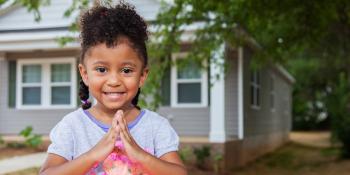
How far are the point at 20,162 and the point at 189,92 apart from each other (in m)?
5.02

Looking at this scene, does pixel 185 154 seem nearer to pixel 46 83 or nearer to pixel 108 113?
pixel 46 83

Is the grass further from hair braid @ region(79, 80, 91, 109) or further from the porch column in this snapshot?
hair braid @ region(79, 80, 91, 109)

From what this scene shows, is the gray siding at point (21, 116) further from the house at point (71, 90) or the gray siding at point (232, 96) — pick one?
the gray siding at point (232, 96)

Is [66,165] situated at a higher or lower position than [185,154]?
higher

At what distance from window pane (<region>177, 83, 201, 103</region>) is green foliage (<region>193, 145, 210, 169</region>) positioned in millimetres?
2346

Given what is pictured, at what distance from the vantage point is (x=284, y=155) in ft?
63.8

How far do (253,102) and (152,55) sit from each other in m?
7.81

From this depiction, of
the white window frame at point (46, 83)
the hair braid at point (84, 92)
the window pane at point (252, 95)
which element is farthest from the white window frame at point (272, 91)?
the hair braid at point (84, 92)

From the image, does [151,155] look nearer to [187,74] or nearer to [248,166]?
[187,74]

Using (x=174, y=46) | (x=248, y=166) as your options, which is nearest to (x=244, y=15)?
(x=174, y=46)

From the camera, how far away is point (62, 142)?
2.11 meters

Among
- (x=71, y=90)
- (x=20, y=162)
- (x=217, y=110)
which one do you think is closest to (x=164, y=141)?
(x=20, y=162)

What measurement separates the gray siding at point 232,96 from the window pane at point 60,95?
4499mm

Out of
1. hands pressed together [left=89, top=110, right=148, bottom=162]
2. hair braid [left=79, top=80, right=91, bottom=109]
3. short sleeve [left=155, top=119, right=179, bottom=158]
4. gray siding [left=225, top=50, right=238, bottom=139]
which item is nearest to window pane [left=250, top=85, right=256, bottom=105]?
gray siding [left=225, top=50, right=238, bottom=139]
